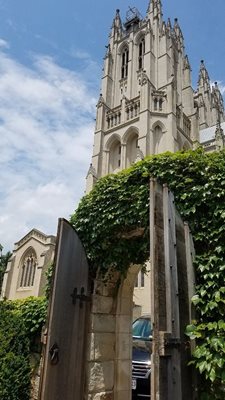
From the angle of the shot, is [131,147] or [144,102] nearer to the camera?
[144,102]

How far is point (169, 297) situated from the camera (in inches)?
130

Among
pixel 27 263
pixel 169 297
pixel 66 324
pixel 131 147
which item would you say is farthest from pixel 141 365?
pixel 27 263

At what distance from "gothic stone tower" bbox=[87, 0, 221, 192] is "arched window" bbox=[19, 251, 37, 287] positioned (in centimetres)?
1230

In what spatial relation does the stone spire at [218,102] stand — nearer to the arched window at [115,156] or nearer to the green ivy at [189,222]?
the arched window at [115,156]

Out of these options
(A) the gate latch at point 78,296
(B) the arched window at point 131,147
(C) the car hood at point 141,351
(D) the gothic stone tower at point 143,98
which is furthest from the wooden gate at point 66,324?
(B) the arched window at point 131,147

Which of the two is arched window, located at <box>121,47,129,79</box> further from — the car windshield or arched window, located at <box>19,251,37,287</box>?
the car windshield

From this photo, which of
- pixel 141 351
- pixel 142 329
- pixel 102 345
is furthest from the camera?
pixel 142 329

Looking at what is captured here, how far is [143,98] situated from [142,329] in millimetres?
24812

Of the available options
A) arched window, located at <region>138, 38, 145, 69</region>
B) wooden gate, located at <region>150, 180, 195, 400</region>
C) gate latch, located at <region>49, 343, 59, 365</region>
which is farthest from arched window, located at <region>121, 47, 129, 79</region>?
gate latch, located at <region>49, 343, 59, 365</region>

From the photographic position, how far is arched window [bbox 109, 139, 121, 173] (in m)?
31.0

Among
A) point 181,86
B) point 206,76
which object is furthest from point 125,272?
point 206,76

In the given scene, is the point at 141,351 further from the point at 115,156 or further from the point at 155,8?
the point at 155,8

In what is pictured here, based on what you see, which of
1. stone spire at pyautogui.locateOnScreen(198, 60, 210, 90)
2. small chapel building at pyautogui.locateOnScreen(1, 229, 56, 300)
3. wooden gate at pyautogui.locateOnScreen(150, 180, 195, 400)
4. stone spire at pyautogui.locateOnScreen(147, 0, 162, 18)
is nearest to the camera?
wooden gate at pyautogui.locateOnScreen(150, 180, 195, 400)

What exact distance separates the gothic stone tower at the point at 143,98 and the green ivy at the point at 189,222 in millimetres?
20975
